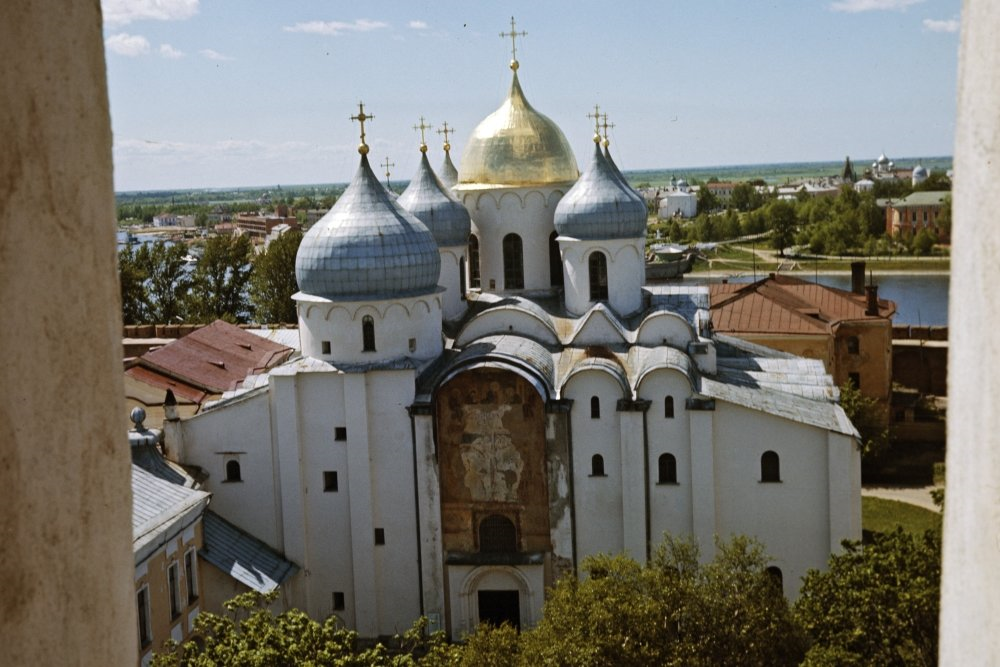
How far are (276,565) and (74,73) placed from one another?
21264mm

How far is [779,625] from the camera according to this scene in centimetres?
1605

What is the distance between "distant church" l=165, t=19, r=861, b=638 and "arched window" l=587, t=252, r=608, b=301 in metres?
2.04

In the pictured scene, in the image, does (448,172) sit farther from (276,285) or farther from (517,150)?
(276,285)

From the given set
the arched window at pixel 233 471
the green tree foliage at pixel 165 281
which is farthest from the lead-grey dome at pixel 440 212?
the green tree foliage at pixel 165 281

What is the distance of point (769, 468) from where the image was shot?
22.7 metres

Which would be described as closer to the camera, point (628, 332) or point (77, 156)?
point (77, 156)

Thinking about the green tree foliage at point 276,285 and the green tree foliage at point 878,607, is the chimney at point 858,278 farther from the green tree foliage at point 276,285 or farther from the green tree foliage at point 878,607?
the green tree foliage at point 878,607

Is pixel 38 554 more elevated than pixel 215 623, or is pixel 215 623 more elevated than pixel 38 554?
pixel 38 554

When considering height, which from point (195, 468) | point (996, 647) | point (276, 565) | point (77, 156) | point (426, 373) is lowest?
point (276, 565)

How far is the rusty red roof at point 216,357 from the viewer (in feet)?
102

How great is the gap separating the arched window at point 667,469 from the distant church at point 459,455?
3 cm

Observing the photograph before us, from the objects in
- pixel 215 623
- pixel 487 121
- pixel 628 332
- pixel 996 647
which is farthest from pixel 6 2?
pixel 487 121

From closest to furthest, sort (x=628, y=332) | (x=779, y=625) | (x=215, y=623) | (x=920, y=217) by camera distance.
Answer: (x=215, y=623) < (x=779, y=625) < (x=628, y=332) < (x=920, y=217)

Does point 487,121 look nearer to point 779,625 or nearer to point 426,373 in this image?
point 426,373
